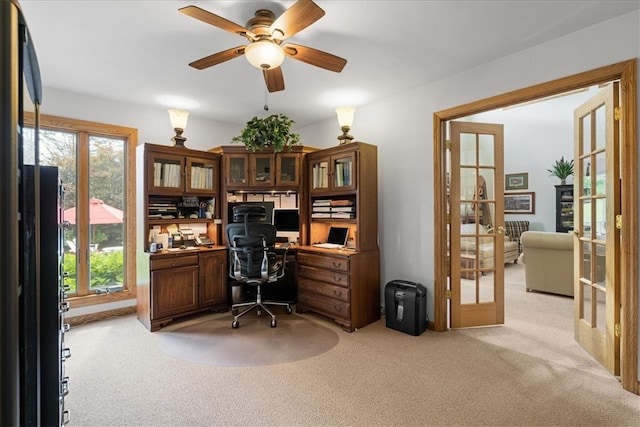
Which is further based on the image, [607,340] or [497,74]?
[497,74]

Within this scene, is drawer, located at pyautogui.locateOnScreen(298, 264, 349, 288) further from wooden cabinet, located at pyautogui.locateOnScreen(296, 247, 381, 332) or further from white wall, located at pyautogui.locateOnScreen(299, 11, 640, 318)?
white wall, located at pyautogui.locateOnScreen(299, 11, 640, 318)

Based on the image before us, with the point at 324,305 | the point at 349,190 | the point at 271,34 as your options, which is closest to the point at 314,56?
the point at 271,34

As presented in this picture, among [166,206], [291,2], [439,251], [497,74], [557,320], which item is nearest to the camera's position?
[291,2]

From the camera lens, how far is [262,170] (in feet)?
12.9

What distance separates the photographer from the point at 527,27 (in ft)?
7.61

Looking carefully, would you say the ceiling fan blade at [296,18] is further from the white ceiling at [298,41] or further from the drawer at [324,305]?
the drawer at [324,305]

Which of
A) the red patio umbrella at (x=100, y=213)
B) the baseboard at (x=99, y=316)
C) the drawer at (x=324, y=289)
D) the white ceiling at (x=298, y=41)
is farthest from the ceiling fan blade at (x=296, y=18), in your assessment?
the baseboard at (x=99, y=316)

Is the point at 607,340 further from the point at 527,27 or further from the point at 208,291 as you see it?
the point at 208,291

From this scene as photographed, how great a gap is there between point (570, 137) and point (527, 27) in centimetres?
662

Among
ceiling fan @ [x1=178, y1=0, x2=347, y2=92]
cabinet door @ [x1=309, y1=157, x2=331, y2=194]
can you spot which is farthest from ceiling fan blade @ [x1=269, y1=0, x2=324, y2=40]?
cabinet door @ [x1=309, y1=157, x2=331, y2=194]

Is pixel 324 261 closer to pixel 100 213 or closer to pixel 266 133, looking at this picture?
pixel 266 133

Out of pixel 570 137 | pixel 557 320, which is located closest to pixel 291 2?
pixel 557 320

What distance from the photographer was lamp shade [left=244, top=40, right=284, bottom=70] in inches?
78.7

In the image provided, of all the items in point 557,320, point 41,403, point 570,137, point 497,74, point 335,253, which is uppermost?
point 570,137
